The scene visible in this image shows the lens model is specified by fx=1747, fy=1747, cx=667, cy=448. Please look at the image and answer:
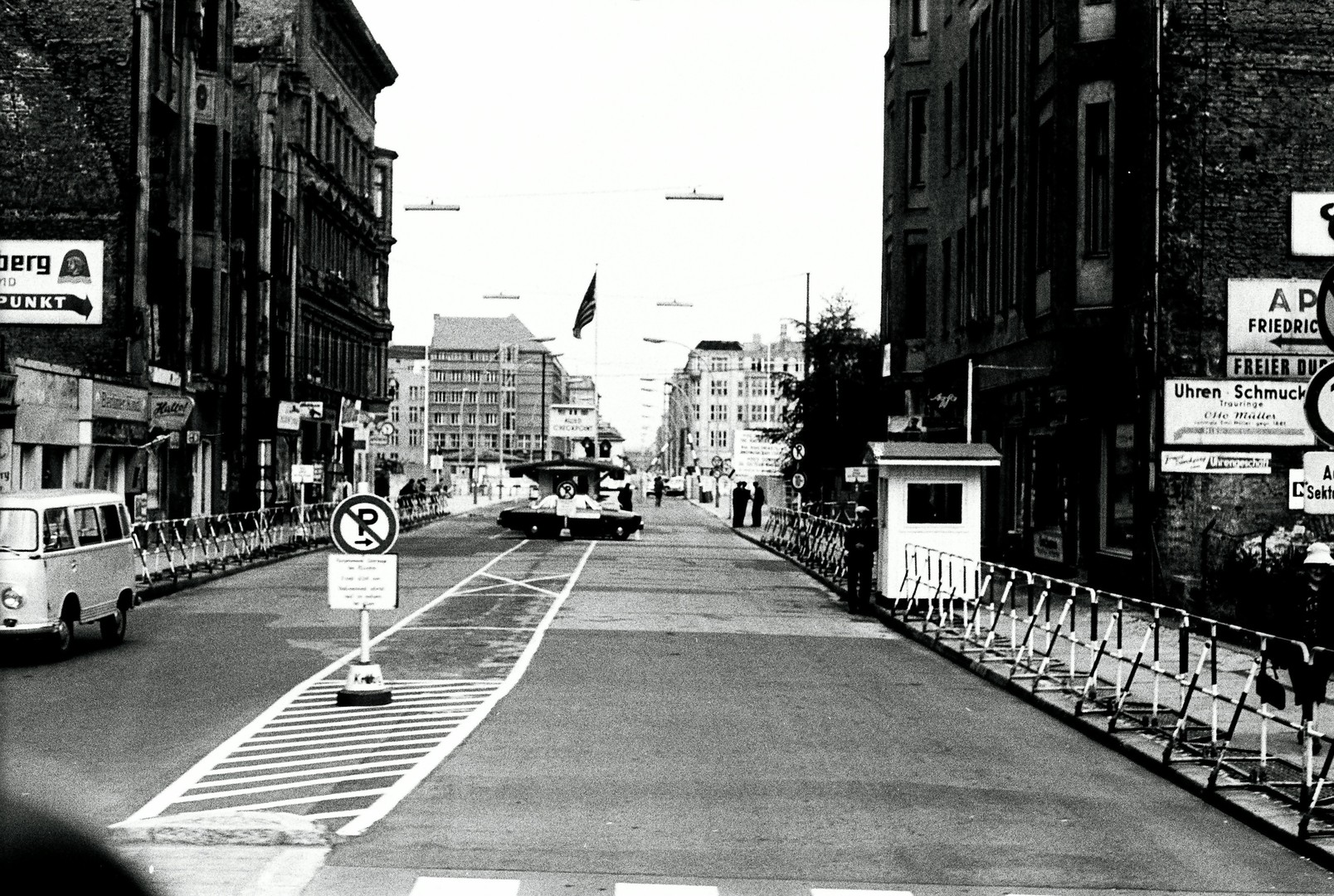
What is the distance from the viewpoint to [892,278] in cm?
4716

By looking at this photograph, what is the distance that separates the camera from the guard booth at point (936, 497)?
27484 mm

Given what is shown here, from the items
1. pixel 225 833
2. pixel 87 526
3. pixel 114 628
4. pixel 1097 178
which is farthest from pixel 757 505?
pixel 225 833

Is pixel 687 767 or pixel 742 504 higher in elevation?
pixel 742 504

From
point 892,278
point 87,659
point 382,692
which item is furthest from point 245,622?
point 892,278

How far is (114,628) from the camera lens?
21641 millimetres

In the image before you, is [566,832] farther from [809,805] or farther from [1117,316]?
[1117,316]

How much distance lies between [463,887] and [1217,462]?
68.1 ft

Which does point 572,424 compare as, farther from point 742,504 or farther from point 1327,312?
point 1327,312

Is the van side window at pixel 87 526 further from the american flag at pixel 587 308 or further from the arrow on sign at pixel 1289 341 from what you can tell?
the american flag at pixel 587 308

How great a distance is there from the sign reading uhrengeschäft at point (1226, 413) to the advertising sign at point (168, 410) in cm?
2517

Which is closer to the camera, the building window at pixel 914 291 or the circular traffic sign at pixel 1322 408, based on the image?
the circular traffic sign at pixel 1322 408

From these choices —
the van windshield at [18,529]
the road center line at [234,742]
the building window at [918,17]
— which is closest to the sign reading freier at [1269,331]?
the road center line at [234,742]

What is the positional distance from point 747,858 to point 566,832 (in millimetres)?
1192

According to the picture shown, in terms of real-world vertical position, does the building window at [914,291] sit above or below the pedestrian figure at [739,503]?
above
